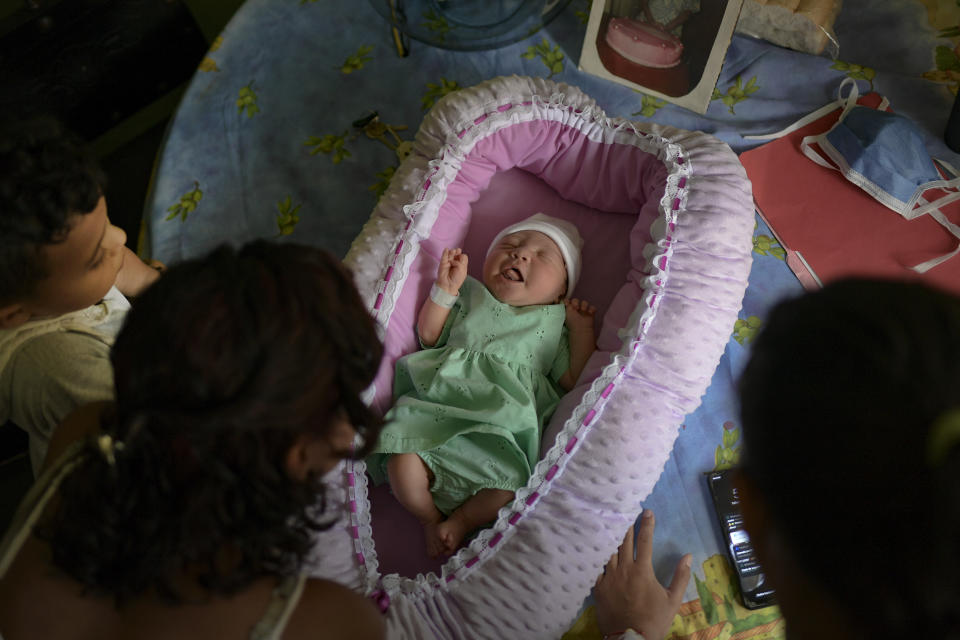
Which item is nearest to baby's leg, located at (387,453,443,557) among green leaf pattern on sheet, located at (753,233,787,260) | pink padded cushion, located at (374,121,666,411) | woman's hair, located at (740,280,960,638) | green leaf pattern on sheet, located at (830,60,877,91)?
pink padded cushion, located at (374,121,666,411)

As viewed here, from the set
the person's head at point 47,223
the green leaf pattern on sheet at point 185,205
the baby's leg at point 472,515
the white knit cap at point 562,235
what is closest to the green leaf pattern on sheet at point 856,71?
the white knit cap at point 562,235

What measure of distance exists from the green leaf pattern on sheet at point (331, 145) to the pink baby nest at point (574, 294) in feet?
0.88

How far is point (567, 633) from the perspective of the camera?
1.24 metres

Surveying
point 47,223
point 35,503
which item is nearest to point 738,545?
point 35,503

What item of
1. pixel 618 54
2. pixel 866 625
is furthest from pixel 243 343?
pixel 618 54

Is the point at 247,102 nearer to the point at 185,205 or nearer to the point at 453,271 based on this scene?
the point at 185,205

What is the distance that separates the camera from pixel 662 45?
1684 mm

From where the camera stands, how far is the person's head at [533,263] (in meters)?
1.40

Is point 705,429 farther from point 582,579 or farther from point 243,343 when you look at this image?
point 243,343

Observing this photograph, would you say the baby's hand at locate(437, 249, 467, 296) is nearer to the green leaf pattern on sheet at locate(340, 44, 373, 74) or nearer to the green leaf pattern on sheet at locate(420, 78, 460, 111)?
the green leaf pattern on sheet at locate(420, 78, 460, 111)

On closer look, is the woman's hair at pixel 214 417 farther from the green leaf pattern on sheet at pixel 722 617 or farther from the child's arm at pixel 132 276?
the green leaf pattern on sheet at pixel 722 617

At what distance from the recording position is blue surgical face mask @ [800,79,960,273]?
1.56m

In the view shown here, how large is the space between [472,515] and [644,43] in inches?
46.1

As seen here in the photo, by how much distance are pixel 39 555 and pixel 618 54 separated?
1.55m
